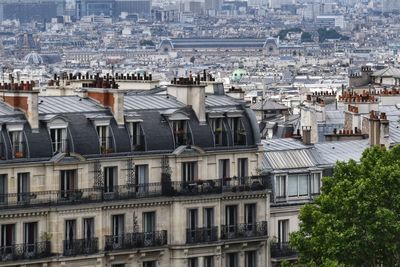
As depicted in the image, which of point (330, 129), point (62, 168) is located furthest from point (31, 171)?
point (330, 129)

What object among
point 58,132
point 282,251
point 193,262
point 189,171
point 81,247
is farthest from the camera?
point 282,251

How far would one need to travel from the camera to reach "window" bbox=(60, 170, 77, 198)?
142 feet

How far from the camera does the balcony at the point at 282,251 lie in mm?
46844

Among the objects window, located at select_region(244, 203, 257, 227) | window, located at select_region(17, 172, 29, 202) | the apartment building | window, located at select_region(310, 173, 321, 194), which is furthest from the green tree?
window, located at select_region(310, 173, 321, 194)

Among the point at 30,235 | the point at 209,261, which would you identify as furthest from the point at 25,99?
the point at 209,261

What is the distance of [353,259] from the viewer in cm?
4234

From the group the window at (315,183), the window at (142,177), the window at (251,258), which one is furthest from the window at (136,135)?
the window at (315,183)

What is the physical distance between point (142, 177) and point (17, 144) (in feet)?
9.67

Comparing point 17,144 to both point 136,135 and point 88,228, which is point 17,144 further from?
point 136,135

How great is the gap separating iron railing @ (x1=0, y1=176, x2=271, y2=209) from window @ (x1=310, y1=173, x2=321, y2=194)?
2.15 metres

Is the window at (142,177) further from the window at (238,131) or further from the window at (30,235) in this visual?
the window at (30,235)

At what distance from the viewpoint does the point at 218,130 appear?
4641cm

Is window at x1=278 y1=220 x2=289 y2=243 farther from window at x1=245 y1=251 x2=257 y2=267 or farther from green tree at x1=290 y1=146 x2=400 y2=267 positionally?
green tree at x1=290 y1=146 x2=400 y2=267

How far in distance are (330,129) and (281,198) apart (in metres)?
13.3
